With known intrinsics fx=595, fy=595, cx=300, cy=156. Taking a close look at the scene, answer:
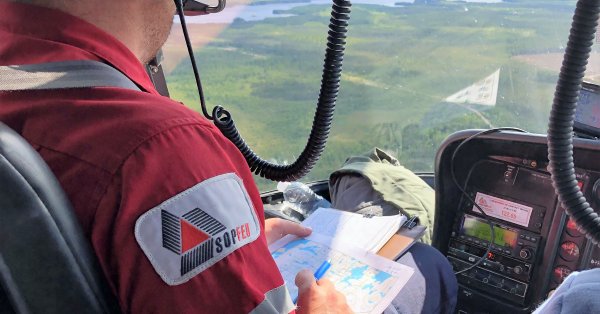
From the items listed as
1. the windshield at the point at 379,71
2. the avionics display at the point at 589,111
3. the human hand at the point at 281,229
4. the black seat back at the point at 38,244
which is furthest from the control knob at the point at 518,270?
the black seat back at the point at 38,244

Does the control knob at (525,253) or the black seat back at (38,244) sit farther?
the control knob at (525,253)

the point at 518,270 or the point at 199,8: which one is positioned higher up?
the point at 199,8

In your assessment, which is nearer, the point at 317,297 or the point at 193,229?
the point at 193,229

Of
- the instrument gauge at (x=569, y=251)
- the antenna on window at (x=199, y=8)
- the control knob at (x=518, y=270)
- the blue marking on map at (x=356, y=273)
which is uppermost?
the antenna on window at (x=199, y=8)

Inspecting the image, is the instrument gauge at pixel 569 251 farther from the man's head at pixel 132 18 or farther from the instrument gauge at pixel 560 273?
the man's head at pixel 132 18

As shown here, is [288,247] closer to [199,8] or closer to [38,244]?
[199,8]

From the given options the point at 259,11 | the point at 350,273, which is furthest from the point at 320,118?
the point at 259,11

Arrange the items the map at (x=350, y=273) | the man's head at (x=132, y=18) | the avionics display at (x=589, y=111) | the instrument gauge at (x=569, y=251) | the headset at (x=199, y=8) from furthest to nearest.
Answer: the instrument gauge at (x=569, y=251)
the avionics display at (x=589, y=111)
the headset at (x=199, y=8)
the map at (x=350, y=273)
the man's head at (x=132, y=18)
